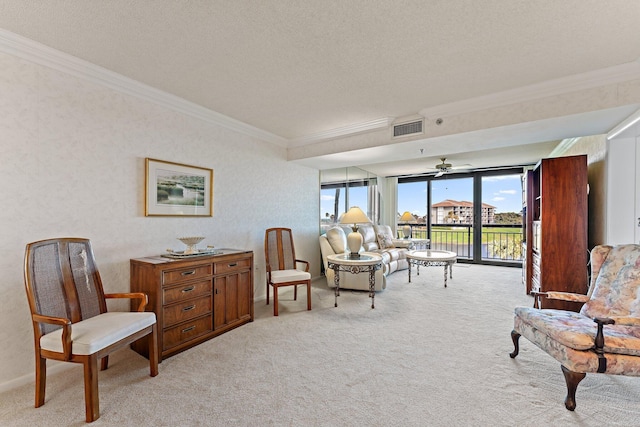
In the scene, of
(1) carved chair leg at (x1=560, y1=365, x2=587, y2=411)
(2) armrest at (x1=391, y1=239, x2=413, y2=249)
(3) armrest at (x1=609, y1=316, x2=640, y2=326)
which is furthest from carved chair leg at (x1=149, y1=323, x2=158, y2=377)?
(2) armrest at (x1=391, y1=239, x2=413, y2=249)

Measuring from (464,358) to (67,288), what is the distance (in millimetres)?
3242

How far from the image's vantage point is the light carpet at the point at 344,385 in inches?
68.8

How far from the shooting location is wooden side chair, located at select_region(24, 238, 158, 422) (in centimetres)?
174

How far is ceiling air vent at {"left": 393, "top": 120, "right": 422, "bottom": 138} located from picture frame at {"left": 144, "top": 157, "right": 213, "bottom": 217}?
2.41 metres

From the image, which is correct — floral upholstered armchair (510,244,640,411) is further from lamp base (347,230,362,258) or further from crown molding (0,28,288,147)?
crown molding (0,28,288,147)

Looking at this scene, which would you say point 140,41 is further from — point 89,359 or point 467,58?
point 467,58

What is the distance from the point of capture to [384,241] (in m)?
6.42

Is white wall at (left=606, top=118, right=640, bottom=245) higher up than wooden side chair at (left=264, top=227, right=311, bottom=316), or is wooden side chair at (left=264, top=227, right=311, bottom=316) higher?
white wall at (left=606, top=118, right=640, bottom=245)

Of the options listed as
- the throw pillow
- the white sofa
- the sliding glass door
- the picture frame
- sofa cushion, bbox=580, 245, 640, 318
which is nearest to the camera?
sofa cushion, bbox=580, 245, 640, 318

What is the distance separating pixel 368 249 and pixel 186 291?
3.90 meters

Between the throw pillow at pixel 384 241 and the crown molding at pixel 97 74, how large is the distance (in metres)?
4.05

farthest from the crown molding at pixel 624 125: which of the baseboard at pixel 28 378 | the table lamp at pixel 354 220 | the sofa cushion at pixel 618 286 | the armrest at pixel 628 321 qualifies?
the baseboard at pixel 28 378

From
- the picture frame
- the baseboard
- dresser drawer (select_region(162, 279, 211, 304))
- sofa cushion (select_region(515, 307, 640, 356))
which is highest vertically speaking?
the picture frame

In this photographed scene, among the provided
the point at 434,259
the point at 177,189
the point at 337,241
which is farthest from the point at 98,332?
the point at 434,259
